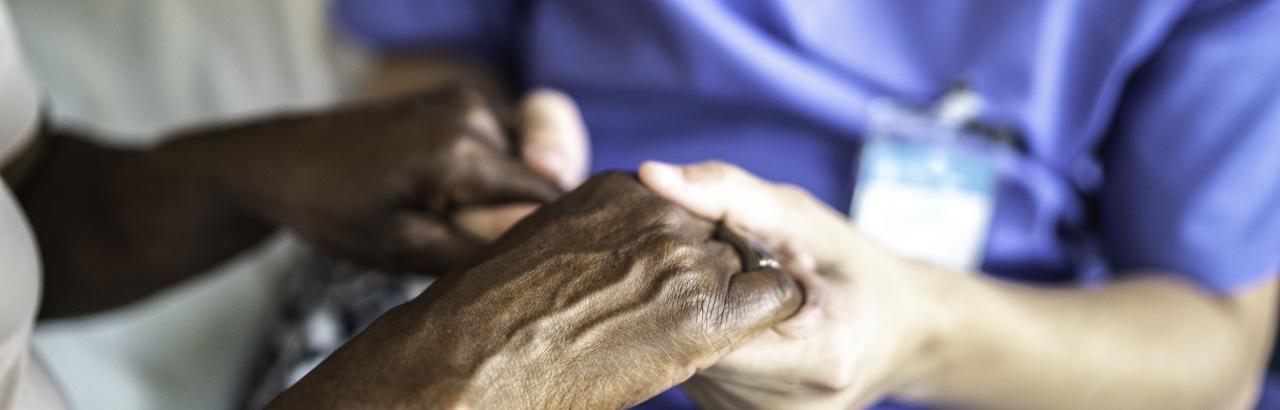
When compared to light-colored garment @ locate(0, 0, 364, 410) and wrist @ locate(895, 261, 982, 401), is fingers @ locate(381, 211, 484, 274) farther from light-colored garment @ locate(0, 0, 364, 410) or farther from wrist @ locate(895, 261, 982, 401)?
light-colored garment @ locate(0, 0, 364, 410)

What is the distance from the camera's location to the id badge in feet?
2.40

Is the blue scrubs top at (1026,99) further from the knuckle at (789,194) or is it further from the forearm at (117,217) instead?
the forearm at (117,217)

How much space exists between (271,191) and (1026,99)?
1.90ft

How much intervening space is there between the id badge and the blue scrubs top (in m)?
0.02

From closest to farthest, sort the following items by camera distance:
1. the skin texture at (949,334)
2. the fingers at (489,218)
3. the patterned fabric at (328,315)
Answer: the skin texture at (949,334), the fingers at (489,218), the patterned fabric at (328,315)

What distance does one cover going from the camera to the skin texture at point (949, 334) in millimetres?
485

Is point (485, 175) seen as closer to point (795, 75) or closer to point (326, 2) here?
point (795, 75)

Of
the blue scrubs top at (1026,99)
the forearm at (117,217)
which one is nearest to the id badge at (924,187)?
the blue scrubs top at (1026,99)

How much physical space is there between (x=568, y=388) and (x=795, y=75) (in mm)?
396

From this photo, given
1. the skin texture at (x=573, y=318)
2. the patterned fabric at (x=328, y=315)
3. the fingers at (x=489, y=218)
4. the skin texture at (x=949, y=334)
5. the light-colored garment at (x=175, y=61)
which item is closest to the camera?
the skin texture at (x=573, y=318)

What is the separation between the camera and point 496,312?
0.41 m

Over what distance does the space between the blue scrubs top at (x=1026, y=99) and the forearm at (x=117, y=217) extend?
33 cm

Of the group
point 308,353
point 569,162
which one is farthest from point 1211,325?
point 308,353

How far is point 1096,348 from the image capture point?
0.65 m
